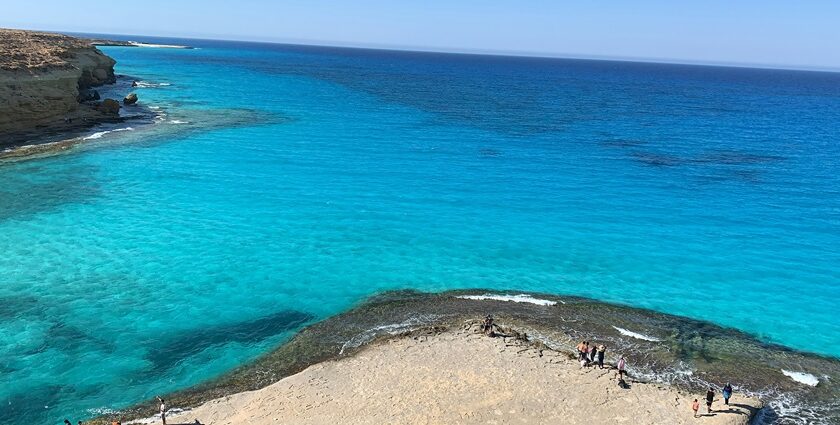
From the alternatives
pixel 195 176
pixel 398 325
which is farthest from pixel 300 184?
pixel 398 325

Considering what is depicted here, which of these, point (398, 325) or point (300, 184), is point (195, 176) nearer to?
point (300, 184)

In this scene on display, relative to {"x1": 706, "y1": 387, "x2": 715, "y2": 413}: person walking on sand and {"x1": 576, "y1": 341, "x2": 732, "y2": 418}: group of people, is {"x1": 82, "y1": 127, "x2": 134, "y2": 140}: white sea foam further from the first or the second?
{"x1": 706, "y1": 387, "x2": 715, "y2": 413}: person walking on sand

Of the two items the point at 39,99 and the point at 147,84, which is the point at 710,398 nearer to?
the point at 39,99

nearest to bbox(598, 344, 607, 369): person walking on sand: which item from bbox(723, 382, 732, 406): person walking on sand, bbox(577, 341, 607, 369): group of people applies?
bbox(577, 341, 607, 369): group of people

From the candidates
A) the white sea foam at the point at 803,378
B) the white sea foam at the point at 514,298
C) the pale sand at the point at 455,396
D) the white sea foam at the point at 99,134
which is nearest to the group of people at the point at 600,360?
the pale sand at the point at 455,396

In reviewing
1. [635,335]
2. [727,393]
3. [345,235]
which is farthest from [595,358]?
[345,235]
